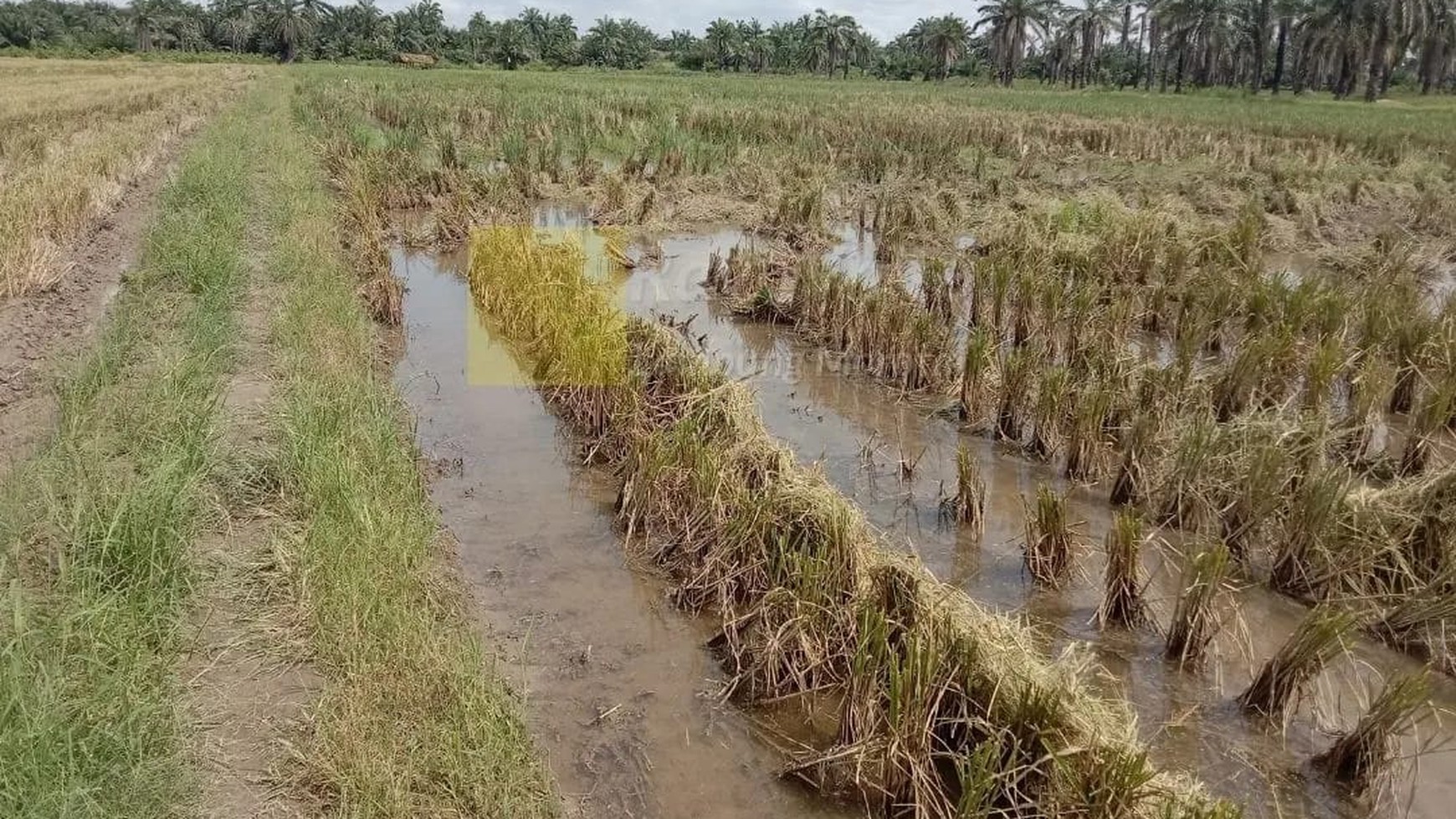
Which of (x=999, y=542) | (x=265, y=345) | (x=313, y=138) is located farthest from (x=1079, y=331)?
(x=313, y=138)

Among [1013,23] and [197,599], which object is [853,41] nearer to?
[1013,23]

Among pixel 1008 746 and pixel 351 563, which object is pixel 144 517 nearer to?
pixel 351 563

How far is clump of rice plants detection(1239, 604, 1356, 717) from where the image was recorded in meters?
3.32

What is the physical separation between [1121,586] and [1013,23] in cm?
6984

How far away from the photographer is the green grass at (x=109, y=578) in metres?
2.46

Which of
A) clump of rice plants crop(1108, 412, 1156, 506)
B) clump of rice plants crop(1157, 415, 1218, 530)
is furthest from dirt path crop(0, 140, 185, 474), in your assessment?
clump of rice plants crop(1157, 415, 1218, 530)

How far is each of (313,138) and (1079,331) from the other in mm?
14893

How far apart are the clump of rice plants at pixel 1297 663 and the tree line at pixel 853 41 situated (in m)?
57.3

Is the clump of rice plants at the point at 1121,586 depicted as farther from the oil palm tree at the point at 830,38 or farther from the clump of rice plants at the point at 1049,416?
the oil palm tree at the point at 830,38

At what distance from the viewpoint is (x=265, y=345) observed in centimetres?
643

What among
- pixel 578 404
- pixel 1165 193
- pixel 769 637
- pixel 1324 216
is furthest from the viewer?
pixel 1165 193

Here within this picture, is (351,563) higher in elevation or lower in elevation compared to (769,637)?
higher

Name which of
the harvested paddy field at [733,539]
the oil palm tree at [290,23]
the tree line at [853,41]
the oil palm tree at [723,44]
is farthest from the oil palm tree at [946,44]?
the harvested paddy field at [733,539]

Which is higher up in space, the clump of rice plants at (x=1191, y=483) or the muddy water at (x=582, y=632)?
the clump of rice plants at (x=1191, y=483)
